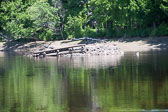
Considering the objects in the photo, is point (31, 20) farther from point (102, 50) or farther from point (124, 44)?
point (102, 50)

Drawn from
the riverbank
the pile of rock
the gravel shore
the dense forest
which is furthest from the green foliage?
the pile of rock

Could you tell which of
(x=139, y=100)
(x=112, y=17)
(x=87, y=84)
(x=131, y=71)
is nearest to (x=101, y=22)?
(x=112, y=17)

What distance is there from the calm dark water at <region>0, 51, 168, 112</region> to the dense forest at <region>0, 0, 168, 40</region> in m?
21.4

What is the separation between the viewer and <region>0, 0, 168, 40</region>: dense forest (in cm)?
5647

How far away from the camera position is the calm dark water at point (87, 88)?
1964 centimetres

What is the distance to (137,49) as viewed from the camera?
172 ft

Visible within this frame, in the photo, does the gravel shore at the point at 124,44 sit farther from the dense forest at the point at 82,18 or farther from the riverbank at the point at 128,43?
the dense forest at the point at 82,18

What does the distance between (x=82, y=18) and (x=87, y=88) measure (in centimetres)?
4008

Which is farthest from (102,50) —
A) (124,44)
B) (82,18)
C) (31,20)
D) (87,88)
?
(87,88)

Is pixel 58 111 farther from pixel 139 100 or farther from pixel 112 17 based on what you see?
pixel 112 17

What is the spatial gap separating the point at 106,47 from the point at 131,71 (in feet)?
58.6

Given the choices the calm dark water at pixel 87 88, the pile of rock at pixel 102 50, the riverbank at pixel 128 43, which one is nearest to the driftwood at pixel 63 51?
the pile of rock at pixel 102 50

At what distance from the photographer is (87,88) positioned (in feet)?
80.4

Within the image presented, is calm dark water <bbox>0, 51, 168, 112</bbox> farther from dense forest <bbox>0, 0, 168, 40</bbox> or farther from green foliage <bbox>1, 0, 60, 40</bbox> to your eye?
green foliage <bbox>1, 0, 60, 40</bbox>
